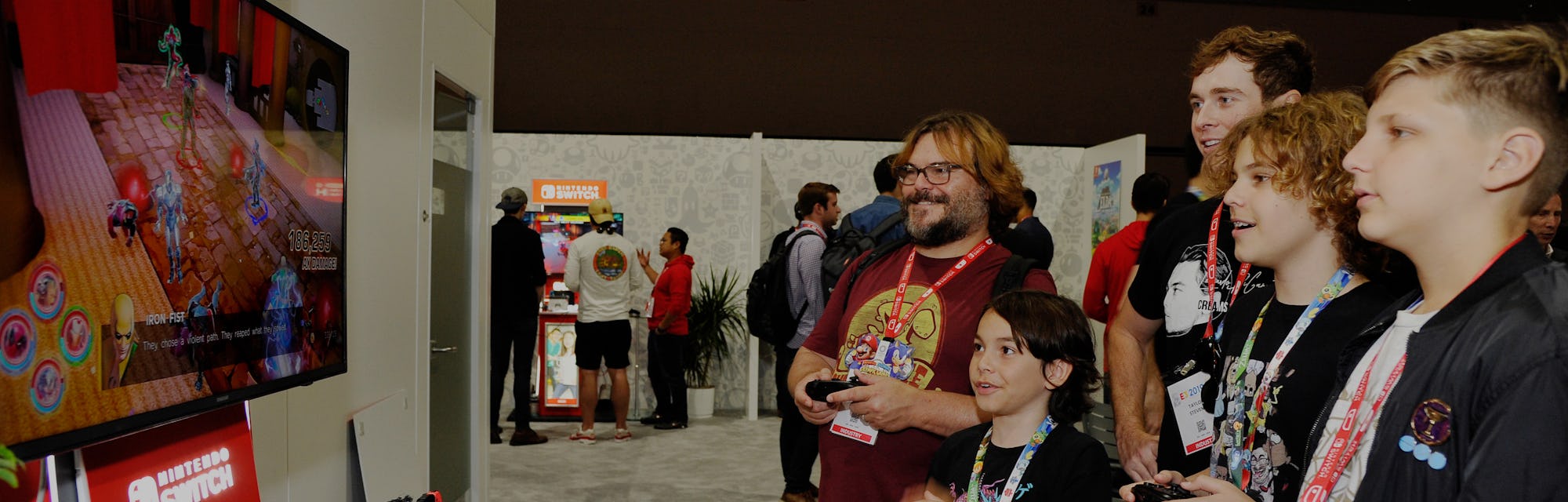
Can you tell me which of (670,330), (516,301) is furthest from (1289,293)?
(670,330)

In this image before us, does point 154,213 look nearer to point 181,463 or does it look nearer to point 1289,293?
point 181,463

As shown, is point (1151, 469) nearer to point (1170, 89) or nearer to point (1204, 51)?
point (1204, 51)

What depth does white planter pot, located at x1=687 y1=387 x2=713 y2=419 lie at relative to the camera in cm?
765

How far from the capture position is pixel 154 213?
4.25 feet

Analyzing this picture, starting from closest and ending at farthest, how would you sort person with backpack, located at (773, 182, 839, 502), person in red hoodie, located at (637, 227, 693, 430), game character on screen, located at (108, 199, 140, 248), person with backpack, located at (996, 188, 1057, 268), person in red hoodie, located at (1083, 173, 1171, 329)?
game character on screen, located at (108, 199, 140, 248)
person with backpack, located at (996, 188, 1057, 268)
person in red hoodie, located at (1083, 173, 1171, 329)
person with backpack, located at (773, 182, 839, 502)
person in red hoodie, located at (637, 227, 693, 430)

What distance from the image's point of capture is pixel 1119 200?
7418mm

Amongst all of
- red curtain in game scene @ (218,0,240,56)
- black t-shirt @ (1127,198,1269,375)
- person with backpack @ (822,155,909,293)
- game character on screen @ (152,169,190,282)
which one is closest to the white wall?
red curtain in game scene @ (218,0,240,56)

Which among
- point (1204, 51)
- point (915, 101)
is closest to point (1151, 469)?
point (1204, 51)

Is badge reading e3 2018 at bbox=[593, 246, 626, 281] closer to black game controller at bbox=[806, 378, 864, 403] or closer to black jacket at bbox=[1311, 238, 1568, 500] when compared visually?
black game controller at bbox=[806, 378, 864, 403]

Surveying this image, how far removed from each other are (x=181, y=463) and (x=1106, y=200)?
23.3 ft

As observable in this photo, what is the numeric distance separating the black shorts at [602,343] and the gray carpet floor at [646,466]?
0.52 meters

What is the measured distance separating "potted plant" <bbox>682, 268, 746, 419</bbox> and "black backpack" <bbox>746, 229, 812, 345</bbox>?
2.50m

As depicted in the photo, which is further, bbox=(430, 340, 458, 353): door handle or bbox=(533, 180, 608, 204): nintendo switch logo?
bbox=(533, 180, 608, 204): nintendo switch logo

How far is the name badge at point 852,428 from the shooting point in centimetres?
206
